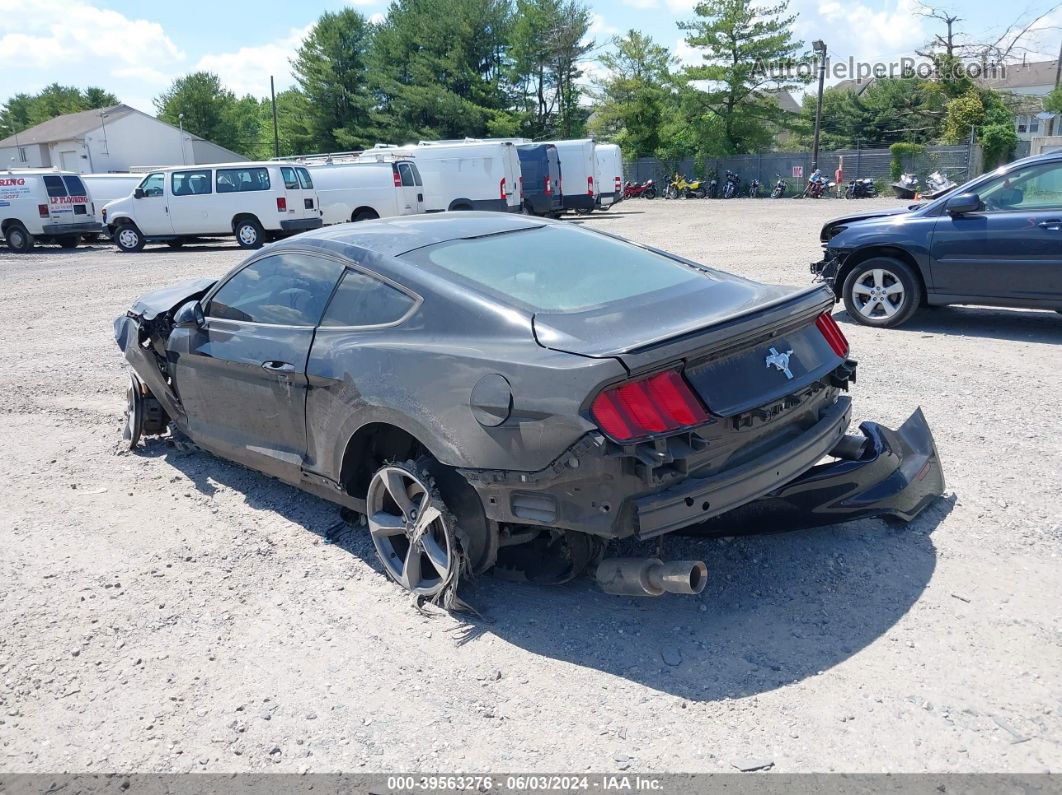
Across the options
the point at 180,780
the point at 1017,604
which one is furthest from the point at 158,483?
the point at 1017,604

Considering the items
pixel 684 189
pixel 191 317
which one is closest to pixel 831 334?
pixel 191 317

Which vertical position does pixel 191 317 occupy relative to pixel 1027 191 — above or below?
below

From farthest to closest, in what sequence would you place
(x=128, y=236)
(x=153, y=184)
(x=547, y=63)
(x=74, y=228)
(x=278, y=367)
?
(x=547, y=63)
(x=74, y=228)
(x=128, y=236)
(x=153, y=184)
(x=278, y=367)

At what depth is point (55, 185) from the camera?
21031 millimetres

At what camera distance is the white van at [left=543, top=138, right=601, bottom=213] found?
2678 centimetres

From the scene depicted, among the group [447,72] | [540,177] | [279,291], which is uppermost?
[447,72]

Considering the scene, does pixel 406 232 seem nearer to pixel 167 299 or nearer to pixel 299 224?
pixel 167 299

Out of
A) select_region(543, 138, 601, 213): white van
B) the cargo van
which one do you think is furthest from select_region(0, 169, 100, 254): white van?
select_region(543, 138, 601, 213): white van

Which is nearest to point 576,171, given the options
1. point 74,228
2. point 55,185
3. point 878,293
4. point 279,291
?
point 74,228

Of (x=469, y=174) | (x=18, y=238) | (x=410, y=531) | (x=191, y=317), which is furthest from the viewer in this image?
(x=469, y=174)

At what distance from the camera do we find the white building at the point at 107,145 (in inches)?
2212

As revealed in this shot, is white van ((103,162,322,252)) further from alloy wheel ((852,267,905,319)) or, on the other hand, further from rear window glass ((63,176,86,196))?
alloy wheel ((852,267,905,319))

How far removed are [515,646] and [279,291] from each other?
220cm

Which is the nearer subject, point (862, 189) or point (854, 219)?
point (854, 219)
